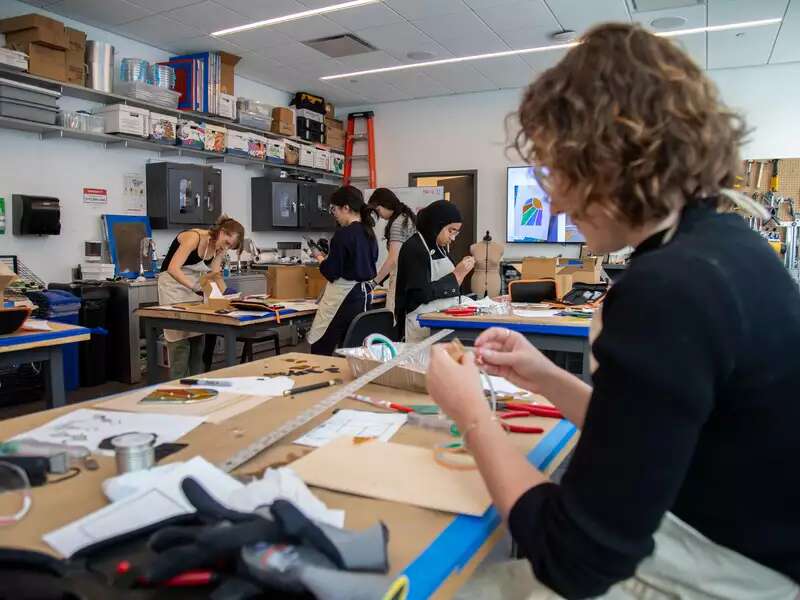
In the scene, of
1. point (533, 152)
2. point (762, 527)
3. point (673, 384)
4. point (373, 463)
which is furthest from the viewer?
point (373, 463)

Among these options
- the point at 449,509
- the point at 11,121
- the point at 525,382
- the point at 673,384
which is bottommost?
the point at 449,509

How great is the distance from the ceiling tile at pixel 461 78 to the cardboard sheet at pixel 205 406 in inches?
230

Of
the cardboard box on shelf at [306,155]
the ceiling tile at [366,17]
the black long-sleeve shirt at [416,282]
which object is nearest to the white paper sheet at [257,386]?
the black long-sleeve shirt at [416,282]

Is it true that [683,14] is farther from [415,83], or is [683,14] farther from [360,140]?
[360,140]

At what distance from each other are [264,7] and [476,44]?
2038mm

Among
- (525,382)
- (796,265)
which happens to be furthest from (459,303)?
(796,265)

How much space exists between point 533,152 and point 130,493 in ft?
2.50

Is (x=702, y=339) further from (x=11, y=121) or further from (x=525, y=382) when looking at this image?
(x=11, y=121)

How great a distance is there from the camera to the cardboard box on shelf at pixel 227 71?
5992 millimetres

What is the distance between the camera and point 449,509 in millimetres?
872

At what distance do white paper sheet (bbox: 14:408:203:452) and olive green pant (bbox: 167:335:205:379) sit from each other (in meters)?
2.87

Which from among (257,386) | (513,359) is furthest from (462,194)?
(513,359)

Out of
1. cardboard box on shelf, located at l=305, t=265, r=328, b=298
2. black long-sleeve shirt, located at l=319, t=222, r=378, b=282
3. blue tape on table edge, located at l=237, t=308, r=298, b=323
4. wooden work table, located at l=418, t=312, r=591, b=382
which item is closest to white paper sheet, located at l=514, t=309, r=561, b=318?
wooden work table, located at l=418, t=312, r=591, b=382

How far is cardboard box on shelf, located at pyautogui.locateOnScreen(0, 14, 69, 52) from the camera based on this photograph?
14.3ft
